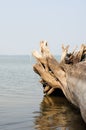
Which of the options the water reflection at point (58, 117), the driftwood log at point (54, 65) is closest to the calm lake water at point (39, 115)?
the water reflection at point (58, 117)

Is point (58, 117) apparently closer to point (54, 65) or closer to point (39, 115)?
point (39, 115)

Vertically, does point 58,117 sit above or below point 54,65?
below

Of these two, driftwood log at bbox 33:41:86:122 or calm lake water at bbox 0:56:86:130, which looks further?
driftwood log at bbox 33:41:86:122

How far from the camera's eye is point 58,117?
15023 mm

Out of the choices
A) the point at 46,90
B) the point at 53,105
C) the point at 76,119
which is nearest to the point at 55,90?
the point at 46,90

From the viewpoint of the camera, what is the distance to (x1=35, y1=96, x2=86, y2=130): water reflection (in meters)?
13.1

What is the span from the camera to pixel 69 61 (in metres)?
21.3

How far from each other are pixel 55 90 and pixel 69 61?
84.5 inches

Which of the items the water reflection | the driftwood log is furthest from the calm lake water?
the driftwood log

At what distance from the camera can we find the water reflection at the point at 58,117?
13.1 meters

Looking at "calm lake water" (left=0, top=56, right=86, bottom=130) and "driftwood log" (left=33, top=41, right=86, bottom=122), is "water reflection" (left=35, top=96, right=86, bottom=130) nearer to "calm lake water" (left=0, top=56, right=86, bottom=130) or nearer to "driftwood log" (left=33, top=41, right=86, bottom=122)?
"calm lake water" (left=0, top=56, right=86, bottom=130)

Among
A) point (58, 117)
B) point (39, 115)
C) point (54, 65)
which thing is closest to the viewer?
point (58, 117)

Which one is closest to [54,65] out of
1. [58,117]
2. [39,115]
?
[39,115]

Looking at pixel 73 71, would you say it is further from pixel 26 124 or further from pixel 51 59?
pixel 51 59
